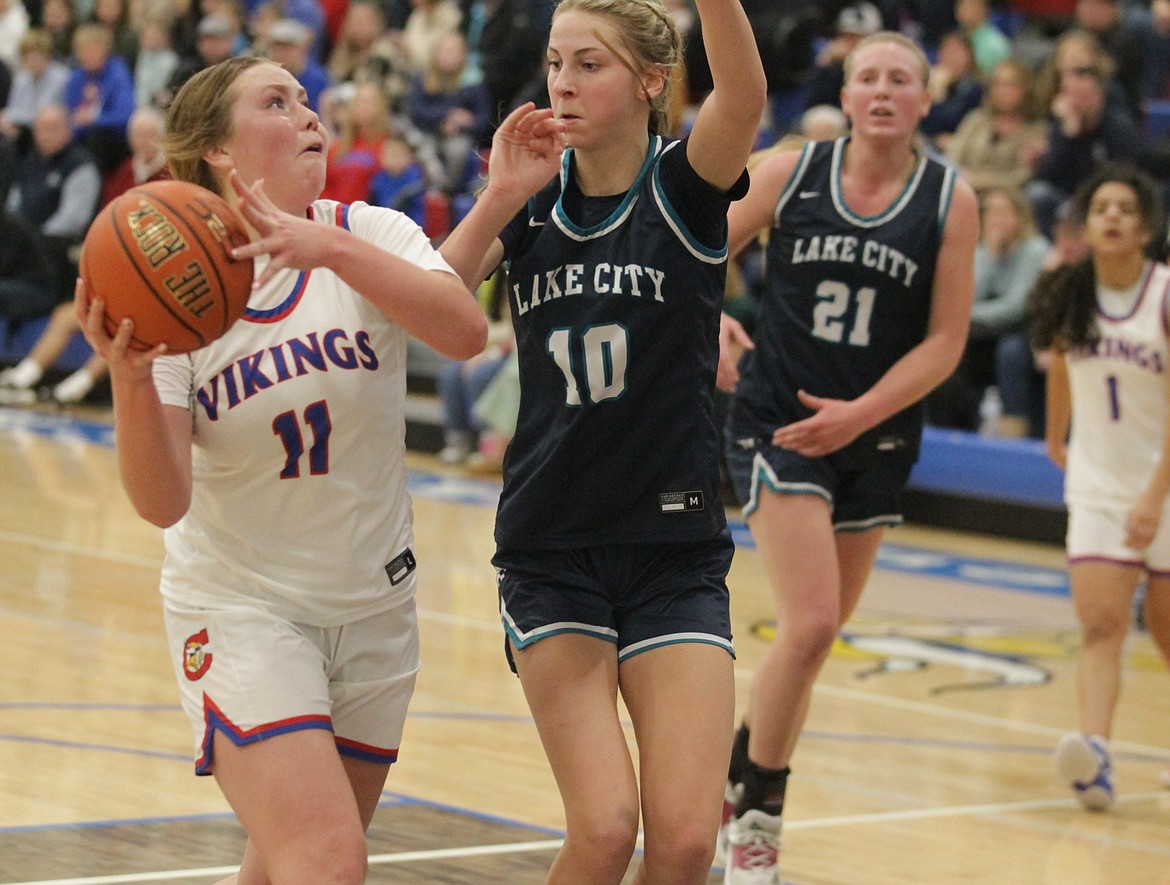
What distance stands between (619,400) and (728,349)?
1.54 metres

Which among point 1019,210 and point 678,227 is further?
point 1019,210

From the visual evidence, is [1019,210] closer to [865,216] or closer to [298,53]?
[298,53]

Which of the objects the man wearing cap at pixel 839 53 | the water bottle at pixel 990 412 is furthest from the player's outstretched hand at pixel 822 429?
the man wearing cap at pixel 839 53

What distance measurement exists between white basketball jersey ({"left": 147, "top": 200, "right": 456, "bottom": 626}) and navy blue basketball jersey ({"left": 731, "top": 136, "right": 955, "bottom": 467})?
1865 millimetres

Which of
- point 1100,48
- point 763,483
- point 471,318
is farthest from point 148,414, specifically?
point 1100,48

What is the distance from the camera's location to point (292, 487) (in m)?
3.28

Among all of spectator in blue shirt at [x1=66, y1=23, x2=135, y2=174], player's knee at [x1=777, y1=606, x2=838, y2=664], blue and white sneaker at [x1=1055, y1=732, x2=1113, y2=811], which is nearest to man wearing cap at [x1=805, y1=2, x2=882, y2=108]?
spectator in blue shirt at [x1=66, y1=23, x2=135, y2=174]

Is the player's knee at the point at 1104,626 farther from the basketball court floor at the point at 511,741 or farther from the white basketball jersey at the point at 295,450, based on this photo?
the white basketball jersey at the point at 295,450

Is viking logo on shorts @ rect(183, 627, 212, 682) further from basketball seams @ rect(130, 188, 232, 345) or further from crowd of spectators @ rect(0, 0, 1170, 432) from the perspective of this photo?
crowd of spectators @ rect(0, 0, 1170, 432)

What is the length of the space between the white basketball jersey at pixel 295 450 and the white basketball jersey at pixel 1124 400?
135 inches

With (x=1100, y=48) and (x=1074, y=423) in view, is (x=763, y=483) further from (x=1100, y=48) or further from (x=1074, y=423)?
(x=1100, y=48)

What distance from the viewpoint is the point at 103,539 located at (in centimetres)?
918

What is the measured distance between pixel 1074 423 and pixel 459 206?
797 centimetres

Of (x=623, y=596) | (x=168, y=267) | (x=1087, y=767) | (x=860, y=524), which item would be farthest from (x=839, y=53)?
(x=168, y=267)
